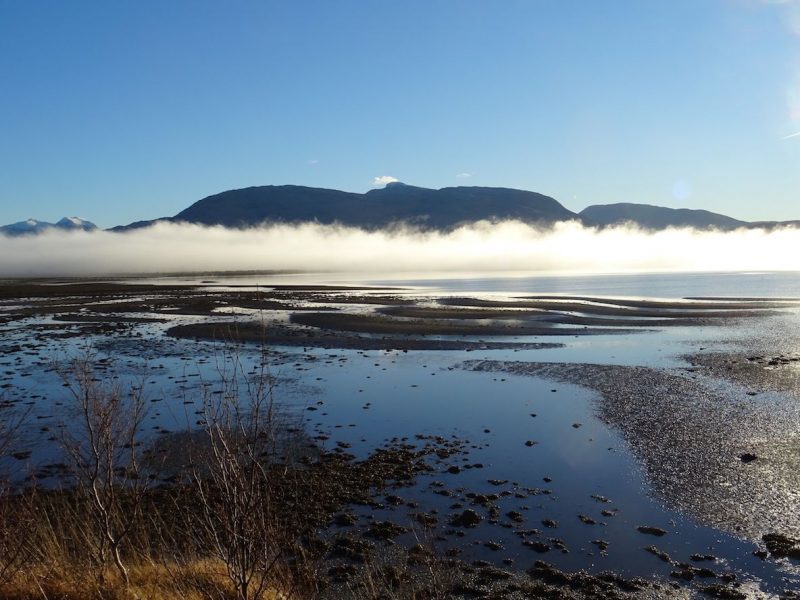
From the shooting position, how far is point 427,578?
9.51 m

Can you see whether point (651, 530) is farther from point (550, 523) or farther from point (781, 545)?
point (781, 545)

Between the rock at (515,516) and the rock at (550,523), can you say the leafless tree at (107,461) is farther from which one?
the rock at (550,523)

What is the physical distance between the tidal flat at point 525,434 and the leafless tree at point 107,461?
1073 millimetres

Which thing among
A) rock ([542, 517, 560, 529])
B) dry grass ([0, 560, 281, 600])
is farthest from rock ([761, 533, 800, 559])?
dry grass ([0, 560, 281, 600])

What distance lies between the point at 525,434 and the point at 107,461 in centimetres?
1311

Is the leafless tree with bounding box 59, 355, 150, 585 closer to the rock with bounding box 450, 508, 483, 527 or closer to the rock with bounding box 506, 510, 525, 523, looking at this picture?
the rock with bounding box 450, 508, 483, 527

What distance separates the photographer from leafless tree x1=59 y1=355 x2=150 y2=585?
648 cm

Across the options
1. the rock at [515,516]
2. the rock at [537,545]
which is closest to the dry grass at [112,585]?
the rock at [537,545]

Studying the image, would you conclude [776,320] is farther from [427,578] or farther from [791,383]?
[427,578]

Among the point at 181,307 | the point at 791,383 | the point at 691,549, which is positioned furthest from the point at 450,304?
the point at 691,549

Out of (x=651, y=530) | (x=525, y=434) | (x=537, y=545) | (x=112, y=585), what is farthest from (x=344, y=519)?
(x=525, y=434)

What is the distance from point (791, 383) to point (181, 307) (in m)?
52.3

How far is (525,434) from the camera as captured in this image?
17.3 m

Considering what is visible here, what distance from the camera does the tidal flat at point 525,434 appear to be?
1021cm
